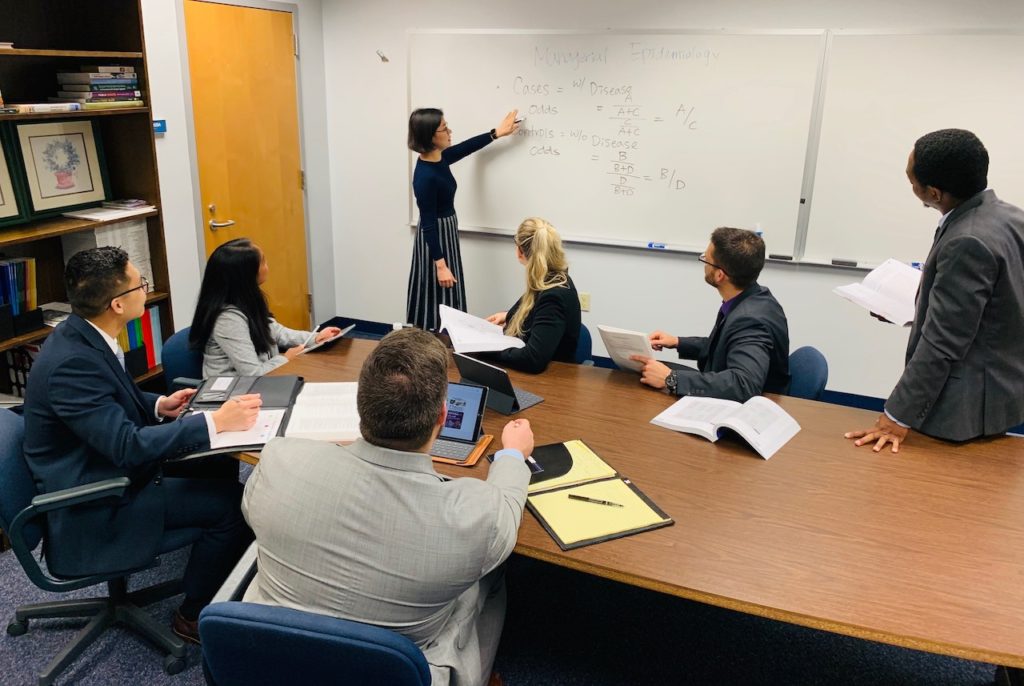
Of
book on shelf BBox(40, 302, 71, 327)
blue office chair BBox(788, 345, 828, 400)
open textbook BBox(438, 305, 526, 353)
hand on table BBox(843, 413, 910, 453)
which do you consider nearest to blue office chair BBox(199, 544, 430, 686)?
open textbook BBox(438, 305, 526, 353)

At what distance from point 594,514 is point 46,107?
2.71m

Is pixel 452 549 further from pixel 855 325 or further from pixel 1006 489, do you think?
pixel 855 325

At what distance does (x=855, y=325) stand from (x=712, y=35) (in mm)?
1781

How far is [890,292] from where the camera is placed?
8.87ft

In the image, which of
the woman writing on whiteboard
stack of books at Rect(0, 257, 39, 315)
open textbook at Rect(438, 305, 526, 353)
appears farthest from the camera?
the woman writing on whiteboard

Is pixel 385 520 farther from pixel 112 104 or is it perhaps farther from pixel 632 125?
pixel 632 125

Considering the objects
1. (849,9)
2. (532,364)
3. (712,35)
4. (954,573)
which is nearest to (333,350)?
(532,364)

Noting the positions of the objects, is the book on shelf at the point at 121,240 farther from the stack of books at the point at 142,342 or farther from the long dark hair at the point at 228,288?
the long dark hair at the point at 228,288

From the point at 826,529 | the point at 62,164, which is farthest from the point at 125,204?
the point at 826,529

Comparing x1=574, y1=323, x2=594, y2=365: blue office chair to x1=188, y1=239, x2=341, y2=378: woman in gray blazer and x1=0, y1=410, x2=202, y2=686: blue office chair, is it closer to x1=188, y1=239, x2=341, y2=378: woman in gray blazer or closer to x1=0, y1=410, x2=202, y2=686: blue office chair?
x1=188, y1=239, x2=341, y2=378: woman in gray blazer

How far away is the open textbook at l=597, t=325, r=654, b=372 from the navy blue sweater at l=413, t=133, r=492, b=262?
6.27ft

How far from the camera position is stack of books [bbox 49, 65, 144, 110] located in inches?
128

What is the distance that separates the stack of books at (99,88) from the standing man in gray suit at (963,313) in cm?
316

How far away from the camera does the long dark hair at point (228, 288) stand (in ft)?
8.88
